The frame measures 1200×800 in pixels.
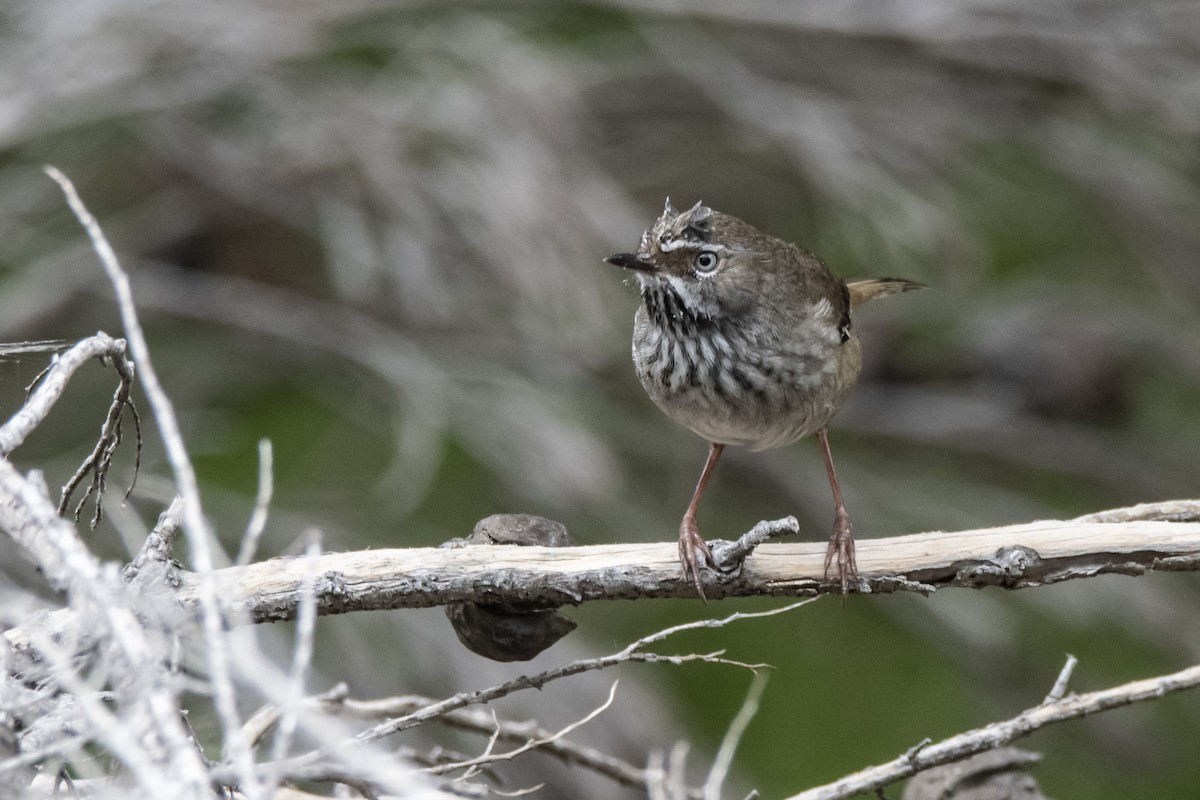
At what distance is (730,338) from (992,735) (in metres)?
1.34

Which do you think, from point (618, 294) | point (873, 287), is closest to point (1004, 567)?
point (873, 287)

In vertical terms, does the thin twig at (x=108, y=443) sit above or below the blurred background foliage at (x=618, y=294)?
above

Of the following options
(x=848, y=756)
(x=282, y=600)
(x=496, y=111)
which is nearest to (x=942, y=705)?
(x=848, y=756)

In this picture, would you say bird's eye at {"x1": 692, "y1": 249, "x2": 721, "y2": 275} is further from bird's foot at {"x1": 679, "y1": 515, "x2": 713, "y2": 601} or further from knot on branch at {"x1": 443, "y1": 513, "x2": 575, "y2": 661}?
knot on branch at {"x1": 443, "y1": 513, "x2": 575, "y2": 661}

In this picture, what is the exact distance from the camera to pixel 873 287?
4.11 metres

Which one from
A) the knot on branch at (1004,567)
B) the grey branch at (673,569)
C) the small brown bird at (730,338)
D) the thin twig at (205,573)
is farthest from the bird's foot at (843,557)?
the thin twig at (205,573)

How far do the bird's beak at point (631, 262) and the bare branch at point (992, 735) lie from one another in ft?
4.55

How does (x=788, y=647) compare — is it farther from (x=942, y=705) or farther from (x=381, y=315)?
(x=381, y=315)

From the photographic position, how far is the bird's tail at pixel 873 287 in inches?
159

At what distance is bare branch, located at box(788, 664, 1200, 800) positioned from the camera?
194cm

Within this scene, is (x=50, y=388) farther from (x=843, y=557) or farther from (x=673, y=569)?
(x=843, y=557)

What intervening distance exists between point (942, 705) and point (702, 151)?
2476 millimetres

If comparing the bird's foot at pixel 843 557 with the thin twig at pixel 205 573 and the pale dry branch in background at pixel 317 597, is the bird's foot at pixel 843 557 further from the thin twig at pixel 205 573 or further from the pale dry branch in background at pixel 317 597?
the thin twig at pixel 205 573

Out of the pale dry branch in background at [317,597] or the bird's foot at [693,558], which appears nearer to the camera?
the pale dry branch in background at [317,597]
